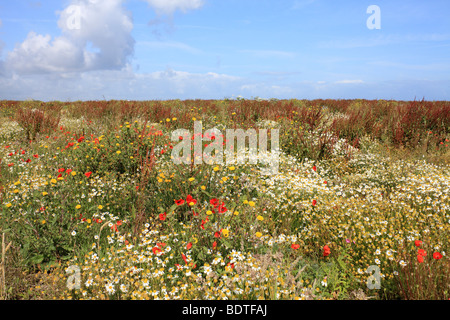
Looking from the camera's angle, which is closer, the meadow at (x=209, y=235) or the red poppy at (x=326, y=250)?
the meadow at (x=209, y=235)

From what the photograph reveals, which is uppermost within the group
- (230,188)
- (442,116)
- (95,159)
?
(442,116)

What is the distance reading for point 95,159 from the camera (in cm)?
484

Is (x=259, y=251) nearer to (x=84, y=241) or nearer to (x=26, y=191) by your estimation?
(x=84, y=241)

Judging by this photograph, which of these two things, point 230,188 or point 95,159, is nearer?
point 230,188

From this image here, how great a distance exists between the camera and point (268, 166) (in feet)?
16.1

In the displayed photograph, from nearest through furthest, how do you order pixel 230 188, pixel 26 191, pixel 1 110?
pixel 26 191
pixel 230 188
pixel 1 110

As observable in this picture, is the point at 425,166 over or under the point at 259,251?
over

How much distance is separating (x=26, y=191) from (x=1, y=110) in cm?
1423

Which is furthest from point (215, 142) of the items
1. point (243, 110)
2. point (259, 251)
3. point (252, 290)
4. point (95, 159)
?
point (243, 110)

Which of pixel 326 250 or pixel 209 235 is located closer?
pixel 326 250

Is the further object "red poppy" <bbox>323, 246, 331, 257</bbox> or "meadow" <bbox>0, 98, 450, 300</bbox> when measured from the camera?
"red poppy" <bbox>323, 246, 331, 257</bbox>

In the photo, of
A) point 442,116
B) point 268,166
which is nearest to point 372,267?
point 268,166
